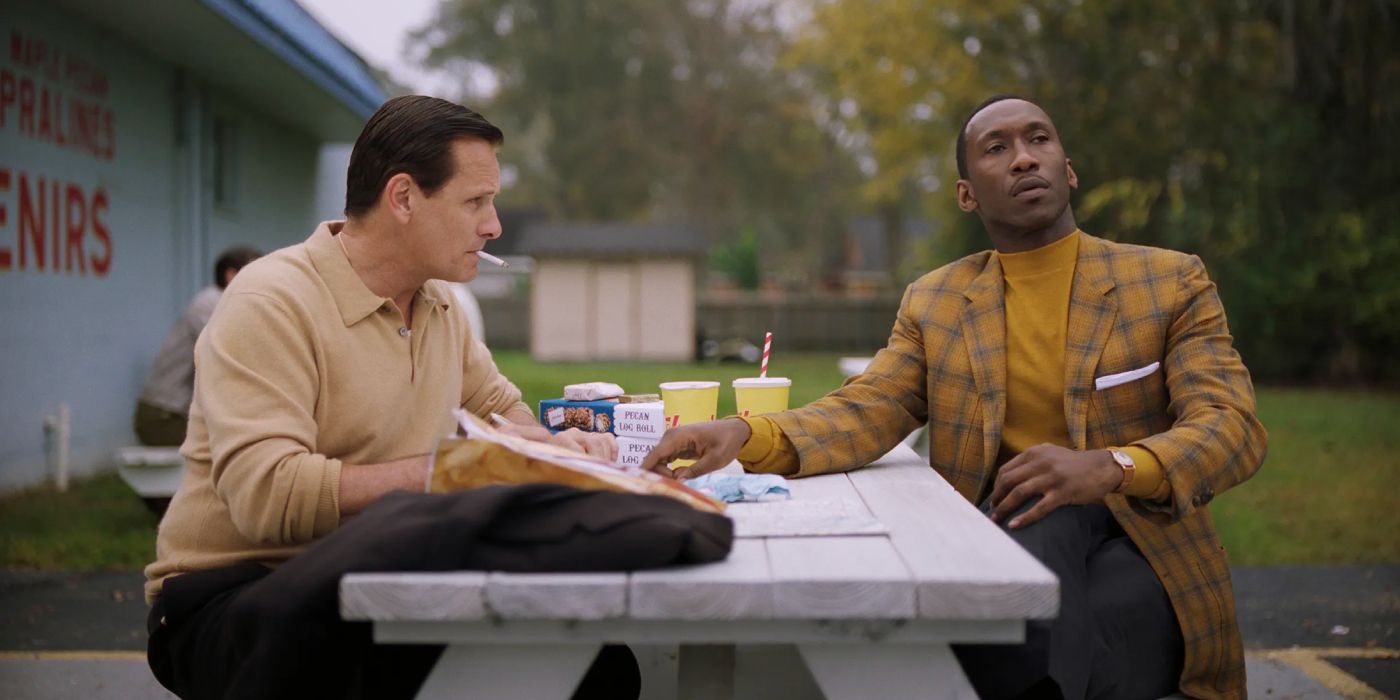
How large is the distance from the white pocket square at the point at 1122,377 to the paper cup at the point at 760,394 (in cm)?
80

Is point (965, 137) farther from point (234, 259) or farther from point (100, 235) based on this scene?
point (100, 235)

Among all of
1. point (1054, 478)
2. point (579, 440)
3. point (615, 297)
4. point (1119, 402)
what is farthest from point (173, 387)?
point (615, 297)

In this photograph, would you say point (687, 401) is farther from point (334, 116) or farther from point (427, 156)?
point (334, 116)

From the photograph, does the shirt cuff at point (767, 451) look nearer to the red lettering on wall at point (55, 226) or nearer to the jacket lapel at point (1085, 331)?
the jacket lapel at point (1085, 331)

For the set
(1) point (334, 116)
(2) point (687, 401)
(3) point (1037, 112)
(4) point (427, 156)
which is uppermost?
(1) point (334, 116)

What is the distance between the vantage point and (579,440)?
282 centimetres

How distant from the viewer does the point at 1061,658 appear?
7.86 feet

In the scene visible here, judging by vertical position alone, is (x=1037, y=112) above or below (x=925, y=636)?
above

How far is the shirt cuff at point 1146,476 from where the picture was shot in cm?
261

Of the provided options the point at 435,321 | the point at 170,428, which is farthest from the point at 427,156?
the point at 170,428

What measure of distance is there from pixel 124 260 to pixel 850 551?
899 cm

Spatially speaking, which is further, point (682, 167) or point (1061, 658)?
point (682, 167)

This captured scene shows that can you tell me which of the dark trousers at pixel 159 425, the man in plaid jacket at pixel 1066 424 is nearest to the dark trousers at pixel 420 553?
the man in plaid jacket at pixel 1066 424

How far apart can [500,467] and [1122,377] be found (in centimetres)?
158
